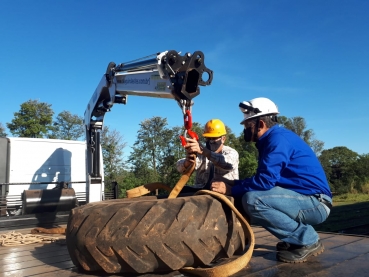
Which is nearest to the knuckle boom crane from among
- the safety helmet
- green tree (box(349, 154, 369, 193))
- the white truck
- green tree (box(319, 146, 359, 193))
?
the safety helmet

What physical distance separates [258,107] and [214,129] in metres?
1.78

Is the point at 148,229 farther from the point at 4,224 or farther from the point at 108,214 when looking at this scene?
the point at 4,224

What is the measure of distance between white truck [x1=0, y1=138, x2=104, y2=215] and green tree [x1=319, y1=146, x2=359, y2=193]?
22618mm

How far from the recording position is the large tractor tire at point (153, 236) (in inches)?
115

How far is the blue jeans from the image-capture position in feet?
10.8

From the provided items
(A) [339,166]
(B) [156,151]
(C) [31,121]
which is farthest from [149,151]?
(A) [339,166]

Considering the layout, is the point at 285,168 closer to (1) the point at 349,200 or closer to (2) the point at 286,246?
(2) the point at 286,246

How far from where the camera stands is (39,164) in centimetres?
968

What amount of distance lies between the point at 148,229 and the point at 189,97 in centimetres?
261

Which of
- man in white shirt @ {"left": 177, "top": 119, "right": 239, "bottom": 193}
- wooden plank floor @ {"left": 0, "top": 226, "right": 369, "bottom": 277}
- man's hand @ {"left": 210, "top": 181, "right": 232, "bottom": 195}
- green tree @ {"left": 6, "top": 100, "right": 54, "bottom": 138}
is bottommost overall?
wooden plank floor @ {"left": 0, "top": 226, "right": 369, "bottom": 277}

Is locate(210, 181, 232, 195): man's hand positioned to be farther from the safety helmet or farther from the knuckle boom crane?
the safety helmet

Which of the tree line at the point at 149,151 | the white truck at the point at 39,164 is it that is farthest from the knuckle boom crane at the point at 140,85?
the tree line at the point at 149,151

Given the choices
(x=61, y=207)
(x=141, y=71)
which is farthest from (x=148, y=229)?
(x=61, y=207)

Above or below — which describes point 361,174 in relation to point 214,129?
below
